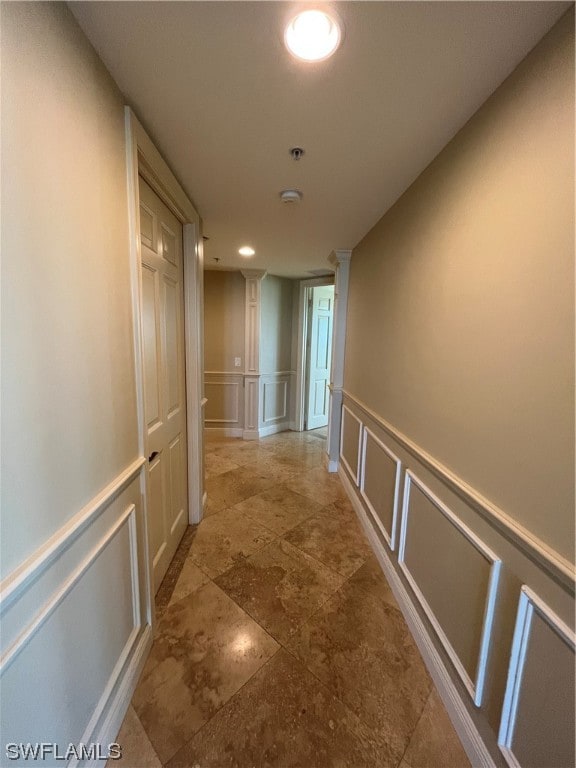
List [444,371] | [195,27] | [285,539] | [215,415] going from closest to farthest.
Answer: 1. [195,27]
2. [444,371]
3. [285,539]
4. [215,415]

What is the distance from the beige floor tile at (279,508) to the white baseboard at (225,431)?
171 cm

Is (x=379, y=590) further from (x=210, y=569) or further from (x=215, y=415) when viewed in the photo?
(x=215, y=415)

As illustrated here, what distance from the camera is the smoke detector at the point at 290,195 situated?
178cm

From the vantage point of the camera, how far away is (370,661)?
136cm

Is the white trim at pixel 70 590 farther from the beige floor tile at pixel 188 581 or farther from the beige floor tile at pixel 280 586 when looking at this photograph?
the beige floor tile at pixel 280 586

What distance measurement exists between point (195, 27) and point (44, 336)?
3.14 feet

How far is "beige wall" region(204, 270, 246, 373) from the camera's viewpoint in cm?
426

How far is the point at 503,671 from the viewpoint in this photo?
0.93 m

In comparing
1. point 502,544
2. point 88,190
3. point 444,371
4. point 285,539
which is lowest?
point 285,539

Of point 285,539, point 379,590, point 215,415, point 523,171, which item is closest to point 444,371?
point 523,171

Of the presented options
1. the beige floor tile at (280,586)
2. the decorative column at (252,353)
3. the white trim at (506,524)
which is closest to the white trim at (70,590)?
the beige floor tile at (280,586)

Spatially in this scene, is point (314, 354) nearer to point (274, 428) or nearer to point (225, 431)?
point (274, 428)

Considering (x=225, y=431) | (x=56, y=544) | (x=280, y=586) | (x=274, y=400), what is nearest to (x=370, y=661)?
(x=280, y=586)

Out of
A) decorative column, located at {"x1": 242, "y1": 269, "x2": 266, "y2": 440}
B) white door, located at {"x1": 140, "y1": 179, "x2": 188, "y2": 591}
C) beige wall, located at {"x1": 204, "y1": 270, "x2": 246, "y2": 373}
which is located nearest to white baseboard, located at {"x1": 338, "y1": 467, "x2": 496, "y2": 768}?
white door, located at {"x1": 140, "y1": 179, "x2": 188, "y2": 591}
